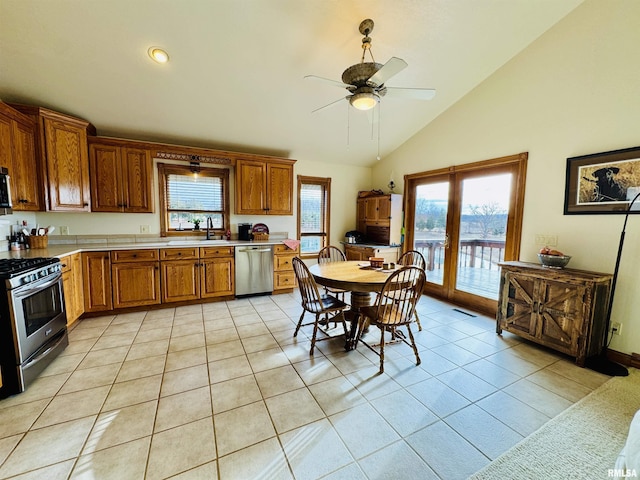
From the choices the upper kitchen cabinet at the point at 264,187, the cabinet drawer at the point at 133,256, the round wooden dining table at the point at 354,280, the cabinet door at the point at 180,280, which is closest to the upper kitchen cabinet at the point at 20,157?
the cabinet drawer at the point at 133,256

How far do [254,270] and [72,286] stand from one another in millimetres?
2157

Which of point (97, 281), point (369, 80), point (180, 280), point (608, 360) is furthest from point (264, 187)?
point (608, 360)

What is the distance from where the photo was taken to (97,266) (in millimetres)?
3383

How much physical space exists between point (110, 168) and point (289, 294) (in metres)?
3.12

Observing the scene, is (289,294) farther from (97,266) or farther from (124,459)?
(124,459)

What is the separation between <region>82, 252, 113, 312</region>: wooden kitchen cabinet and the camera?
3.34 m

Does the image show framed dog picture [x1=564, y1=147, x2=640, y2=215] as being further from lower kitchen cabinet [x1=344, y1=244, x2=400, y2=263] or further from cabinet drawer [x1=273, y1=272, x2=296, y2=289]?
cabinet drawer [x1=273, y1=272, x2=296, y2=289]

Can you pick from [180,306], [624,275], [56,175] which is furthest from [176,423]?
[624,275]

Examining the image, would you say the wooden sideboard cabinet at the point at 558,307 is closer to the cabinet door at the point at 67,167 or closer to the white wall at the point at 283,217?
the white wall at the point at 283,217

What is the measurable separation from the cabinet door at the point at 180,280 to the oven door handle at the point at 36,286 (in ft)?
3.94

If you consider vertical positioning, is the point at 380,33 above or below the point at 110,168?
above

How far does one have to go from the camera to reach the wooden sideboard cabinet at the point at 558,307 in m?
2.40

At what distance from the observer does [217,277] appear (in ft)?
13.3

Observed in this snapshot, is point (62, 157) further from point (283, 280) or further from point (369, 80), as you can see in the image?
point (369, 80)
